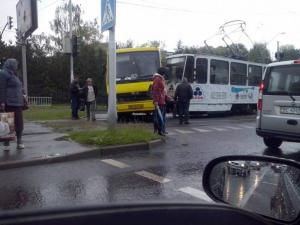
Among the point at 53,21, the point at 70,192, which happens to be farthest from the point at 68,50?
the point at 53,21

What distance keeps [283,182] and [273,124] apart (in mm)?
7252

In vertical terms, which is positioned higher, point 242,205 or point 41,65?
point 41,65

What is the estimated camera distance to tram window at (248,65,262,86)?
24.3 m

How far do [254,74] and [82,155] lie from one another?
17.5 meters

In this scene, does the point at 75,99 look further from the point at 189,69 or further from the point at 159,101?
the point at 159,101

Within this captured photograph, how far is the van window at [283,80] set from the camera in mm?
9076

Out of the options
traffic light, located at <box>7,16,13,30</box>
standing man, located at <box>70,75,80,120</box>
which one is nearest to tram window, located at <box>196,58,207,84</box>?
standing man, located at <box>70,75,80,120</box>

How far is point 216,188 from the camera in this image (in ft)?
8.71

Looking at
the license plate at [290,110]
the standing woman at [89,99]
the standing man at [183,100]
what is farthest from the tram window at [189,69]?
the license plate at [290,110]

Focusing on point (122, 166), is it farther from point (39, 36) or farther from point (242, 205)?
point (39, 36)

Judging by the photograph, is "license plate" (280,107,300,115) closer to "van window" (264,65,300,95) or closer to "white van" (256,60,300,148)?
"white van" (256,60,300,148)

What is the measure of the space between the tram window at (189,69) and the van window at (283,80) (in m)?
10.4

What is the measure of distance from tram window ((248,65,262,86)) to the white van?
584 inches

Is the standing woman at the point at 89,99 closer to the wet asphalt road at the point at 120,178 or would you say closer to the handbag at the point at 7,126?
the wet asphalt road at the point at 120,178
